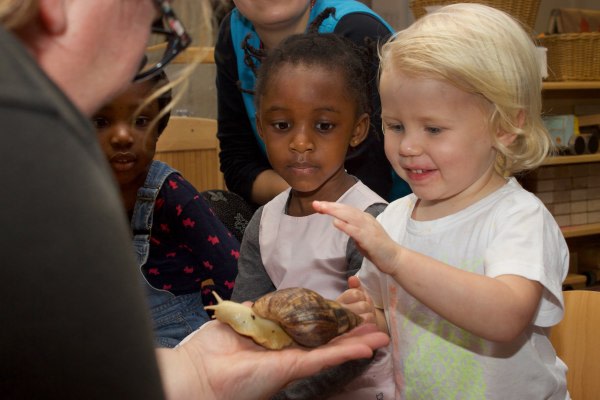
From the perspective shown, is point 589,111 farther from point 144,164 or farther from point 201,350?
point 201,350

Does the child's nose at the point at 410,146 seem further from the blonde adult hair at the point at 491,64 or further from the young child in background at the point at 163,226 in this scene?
the young child in background at the point at 163,226

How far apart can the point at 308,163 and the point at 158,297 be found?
60 centimetres

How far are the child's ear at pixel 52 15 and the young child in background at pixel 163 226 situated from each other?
1299mm

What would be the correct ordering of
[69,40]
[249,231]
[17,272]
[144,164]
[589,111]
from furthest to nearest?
[589,111] < [144,164] < [249,231] < [69,40] < [17,272]

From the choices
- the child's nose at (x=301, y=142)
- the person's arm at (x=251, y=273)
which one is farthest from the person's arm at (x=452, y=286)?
the person's arm at (x=251, y=273)

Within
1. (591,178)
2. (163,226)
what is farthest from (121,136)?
(591,178)

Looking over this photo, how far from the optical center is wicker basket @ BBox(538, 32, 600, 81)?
3.85 metres

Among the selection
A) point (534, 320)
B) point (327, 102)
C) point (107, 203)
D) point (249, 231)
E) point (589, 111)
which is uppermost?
point (107, 203)

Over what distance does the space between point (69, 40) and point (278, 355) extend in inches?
28.1

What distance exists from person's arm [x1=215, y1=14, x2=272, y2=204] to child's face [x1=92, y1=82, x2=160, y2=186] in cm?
36

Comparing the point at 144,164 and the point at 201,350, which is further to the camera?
the point at 144,164

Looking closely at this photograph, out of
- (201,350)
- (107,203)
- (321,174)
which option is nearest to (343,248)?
(321,174)

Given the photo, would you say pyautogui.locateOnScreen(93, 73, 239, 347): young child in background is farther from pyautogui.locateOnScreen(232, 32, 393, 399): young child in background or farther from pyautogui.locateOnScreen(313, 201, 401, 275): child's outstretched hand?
pyautogui.locateOnScreen(313, 201, 401, 275): child's outstretched hand

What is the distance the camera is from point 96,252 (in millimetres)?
490
